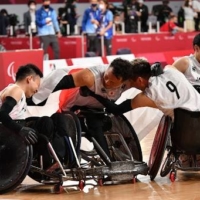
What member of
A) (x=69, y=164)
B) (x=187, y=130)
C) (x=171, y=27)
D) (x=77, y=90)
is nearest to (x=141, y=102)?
(x=187, y=130)

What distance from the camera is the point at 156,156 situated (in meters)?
8.91

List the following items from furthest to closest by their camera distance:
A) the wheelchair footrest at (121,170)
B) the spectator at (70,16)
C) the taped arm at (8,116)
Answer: the spectator at (70,16) < the wheelchair footrest at (121,170) < the taped arm at (8,116)

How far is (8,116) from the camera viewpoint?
8.09m

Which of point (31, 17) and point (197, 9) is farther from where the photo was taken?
point (197, 9)

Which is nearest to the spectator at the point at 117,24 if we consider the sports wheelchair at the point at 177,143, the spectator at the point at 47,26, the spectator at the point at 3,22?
the spectator at the point at 3,22

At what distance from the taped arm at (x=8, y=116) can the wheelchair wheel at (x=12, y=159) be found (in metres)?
0.12

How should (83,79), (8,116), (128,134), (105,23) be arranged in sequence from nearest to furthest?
1. (8,116)
2. (83,79)
3. (128,134)
4. (105,23)

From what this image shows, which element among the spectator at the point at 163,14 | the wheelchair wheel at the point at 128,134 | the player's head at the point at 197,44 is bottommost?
the spectator at the point at 163,14

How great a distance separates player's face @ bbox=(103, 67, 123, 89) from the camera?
8.56 metres

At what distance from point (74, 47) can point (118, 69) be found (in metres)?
15.9

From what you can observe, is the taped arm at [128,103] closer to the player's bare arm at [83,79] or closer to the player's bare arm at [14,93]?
the player's bare arm at [83,79]

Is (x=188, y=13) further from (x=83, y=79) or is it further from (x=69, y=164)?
(x=69, y=164)

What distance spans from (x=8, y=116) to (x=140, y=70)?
1458 mm

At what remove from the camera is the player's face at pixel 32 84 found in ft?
28.0
